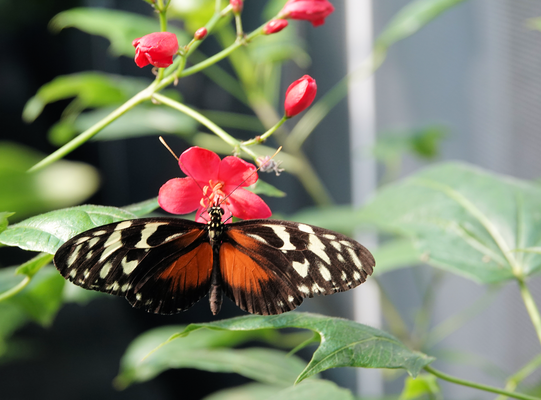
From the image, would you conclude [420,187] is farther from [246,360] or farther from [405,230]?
[246,360]

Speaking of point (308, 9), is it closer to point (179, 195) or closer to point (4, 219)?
point (179, 195)

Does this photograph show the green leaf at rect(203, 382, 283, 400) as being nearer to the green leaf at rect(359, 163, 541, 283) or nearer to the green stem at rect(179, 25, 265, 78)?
the green leaf at rect(359, 163, 541, 283)

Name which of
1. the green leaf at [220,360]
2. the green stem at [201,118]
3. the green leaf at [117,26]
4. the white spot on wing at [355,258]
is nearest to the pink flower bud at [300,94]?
the green stem at [201,118]

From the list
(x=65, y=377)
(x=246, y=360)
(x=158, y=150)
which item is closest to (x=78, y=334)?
(x=65, y=377)

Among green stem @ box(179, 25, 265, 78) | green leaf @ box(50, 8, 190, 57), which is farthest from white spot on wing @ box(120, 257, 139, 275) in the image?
green leaf @ box(50, 8, 190, 57)

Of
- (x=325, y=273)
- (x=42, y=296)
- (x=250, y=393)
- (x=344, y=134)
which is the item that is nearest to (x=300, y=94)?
(x=325, y=273)

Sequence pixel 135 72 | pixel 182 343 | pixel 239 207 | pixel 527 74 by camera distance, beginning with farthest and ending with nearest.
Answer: pixel 135 72, pixel 527 74, pixel 182 343, pixel 239 207

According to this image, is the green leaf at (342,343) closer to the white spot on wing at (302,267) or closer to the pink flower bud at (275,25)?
the white spot on wing at (302,267)
